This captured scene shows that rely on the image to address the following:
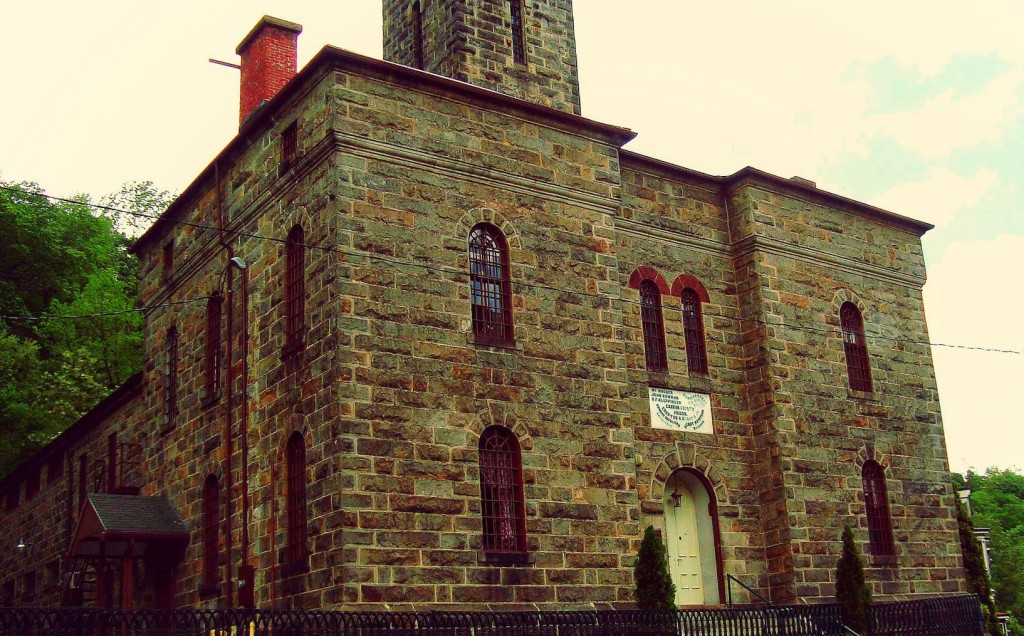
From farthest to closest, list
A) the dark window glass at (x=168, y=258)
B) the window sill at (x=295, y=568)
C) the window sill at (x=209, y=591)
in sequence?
the dark window glass at (x=168, y=258)
the window sill at (x=209, y=591)
the window sill at (x=295, y=568)

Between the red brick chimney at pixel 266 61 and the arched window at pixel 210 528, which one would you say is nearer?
the arched window at pixel 210 528

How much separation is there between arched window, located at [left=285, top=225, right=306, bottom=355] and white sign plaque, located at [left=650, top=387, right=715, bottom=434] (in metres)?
7.08

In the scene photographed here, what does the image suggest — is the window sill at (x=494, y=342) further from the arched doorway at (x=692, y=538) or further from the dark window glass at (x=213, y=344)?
the dark window glass at (x=213, y=344)

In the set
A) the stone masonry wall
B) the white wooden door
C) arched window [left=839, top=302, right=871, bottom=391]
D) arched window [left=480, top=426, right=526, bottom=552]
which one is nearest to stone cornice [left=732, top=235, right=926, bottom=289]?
the stone masonry wall

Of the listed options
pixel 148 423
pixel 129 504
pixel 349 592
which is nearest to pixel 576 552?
pixel 349 592

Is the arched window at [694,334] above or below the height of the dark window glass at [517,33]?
below

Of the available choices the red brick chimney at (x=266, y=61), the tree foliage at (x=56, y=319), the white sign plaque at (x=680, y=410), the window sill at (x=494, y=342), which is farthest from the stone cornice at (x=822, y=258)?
the tree foliage at (x=56, y=319)

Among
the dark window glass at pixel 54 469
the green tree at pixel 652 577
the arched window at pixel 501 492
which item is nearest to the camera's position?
the arched window at pixel 501 492

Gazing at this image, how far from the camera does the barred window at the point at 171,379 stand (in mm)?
24059

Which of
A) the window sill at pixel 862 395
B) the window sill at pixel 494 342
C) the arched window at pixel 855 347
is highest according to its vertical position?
the arched window at pixel 855 347

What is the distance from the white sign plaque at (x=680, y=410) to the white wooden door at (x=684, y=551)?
1307mm

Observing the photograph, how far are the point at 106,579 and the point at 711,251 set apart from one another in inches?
595

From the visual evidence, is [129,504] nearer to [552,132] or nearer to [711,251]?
[552,132]

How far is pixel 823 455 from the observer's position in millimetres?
23578
